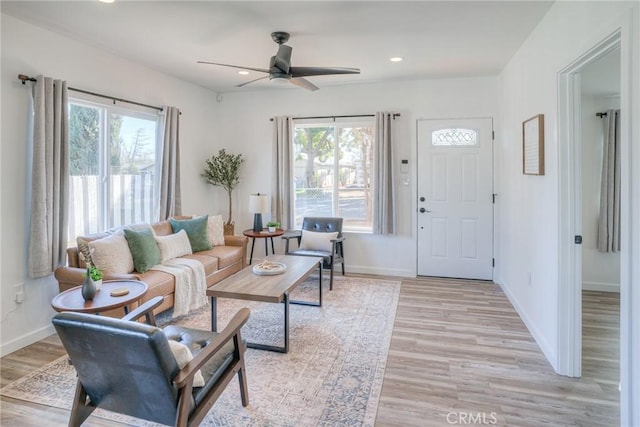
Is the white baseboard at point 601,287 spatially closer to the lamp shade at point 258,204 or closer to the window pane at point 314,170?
the window pane at point 314,170

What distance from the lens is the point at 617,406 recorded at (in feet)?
7.32

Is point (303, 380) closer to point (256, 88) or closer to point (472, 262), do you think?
point (472, 262)

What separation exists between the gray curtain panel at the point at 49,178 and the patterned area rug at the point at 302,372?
35.9 inches

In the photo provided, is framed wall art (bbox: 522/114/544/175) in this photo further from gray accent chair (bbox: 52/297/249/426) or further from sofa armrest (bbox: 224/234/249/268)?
sofa armrest (bbox: 224/234/249/268)

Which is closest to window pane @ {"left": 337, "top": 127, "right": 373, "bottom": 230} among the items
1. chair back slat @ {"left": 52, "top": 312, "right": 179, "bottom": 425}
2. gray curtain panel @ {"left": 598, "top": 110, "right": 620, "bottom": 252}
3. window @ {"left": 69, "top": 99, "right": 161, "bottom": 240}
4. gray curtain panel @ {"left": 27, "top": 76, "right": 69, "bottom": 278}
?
window @ {"left": 69, "top": 99, "right": 161, "bottom": 240}

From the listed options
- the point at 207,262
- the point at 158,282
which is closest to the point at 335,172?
the point at 207,262

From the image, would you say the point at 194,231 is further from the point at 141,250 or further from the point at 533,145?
the point at 533,145

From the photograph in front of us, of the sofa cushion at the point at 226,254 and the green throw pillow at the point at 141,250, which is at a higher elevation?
the green throw pillow at the point at 141,250

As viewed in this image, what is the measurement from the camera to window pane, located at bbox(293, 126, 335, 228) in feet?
18.1

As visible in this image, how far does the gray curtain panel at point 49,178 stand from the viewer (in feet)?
10.1

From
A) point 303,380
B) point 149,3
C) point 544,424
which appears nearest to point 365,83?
point 149,3

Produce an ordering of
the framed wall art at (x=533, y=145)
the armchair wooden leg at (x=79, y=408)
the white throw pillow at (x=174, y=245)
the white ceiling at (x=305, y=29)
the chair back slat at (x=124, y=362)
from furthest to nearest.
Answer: the white throw pillow at (x=174, y=245)
the framed wall art at (x=533, y=145)
the white ceiling at (x=305, y=29)
the armchair wooden leg at (x=79, y=408)
the chair back slat at (x=124, y=362)

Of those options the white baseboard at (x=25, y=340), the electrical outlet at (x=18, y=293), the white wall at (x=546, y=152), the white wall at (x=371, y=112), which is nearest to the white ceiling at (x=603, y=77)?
the white wall at (x=546, y=152)

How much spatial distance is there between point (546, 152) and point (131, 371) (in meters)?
3.09
